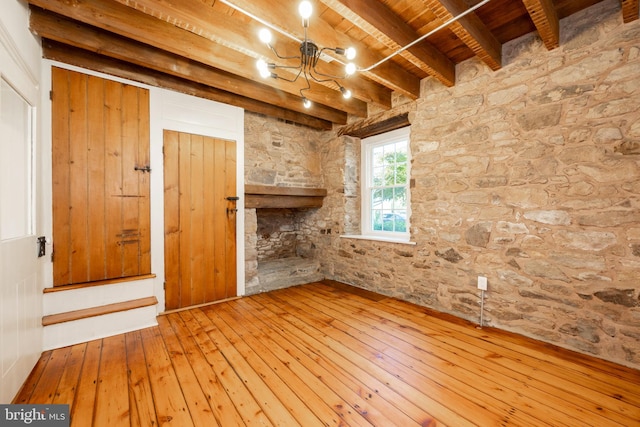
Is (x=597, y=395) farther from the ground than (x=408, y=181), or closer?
closer

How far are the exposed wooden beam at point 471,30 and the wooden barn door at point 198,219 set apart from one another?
265 cm

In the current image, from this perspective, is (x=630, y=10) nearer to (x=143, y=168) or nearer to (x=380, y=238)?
(x=380, y=238)

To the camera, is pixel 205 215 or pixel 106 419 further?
pixel 205 215

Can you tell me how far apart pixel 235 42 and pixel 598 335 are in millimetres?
3644

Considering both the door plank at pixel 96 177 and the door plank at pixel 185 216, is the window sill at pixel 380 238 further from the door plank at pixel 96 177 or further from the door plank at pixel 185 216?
the door plank at pixel 96 177

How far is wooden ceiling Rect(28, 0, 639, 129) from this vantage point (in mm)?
1888

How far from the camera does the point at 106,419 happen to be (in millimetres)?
1499

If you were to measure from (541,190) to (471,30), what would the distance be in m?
1.44

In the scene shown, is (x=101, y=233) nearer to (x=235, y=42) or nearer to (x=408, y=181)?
(x=235, y=42)

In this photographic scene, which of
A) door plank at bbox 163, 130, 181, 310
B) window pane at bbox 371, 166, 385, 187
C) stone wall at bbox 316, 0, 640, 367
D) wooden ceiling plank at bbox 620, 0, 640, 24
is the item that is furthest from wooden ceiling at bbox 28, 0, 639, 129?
window pane at bbox 371, 166, 385, 187

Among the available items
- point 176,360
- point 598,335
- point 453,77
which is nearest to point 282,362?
point 176,360

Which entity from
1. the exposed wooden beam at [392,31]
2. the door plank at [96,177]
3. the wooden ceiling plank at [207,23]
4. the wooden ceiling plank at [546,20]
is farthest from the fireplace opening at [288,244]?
the wooden ceiling plank at [546,20]

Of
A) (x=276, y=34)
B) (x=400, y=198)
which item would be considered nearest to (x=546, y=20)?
(x=276, y=34)

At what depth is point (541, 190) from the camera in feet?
7.57
